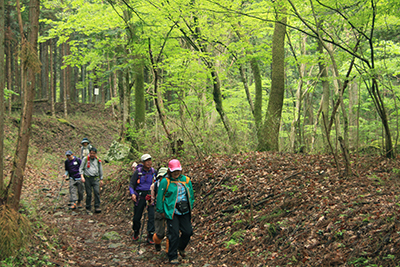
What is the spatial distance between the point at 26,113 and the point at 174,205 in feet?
10.0

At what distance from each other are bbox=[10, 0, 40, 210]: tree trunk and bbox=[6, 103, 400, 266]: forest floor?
1070 millimetres

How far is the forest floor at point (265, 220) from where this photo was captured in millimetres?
4520

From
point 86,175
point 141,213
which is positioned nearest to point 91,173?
point 86,175

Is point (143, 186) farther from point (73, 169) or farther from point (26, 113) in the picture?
point (73, 169)

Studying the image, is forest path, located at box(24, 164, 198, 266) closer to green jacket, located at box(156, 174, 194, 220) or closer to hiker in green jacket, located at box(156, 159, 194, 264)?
hiker in green jacket, located at box(156, 159, 194, 264)

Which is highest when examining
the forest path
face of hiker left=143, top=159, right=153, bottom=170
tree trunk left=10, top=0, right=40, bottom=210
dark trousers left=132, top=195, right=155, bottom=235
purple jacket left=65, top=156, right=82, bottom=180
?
tree trunk left=10, top=0, right=40, bottom=210

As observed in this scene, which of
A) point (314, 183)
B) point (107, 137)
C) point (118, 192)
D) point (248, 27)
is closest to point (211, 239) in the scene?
point (314, 183)

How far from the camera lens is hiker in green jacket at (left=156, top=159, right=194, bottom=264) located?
5.69 metres

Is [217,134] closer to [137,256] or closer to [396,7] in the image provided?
[137,256]

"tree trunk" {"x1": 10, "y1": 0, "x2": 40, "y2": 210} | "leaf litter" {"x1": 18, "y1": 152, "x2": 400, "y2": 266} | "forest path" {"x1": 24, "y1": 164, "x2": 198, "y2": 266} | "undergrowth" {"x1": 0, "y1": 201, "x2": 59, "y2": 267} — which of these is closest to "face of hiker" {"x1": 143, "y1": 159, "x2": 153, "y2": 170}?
"forest path" {"x1": 24, "y1": 164, "x2": 198, "y2": 266}

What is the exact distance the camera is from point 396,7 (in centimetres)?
645

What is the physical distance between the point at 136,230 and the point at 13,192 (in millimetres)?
3203

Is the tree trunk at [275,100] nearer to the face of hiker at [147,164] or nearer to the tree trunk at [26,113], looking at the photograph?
the face of hiker at [147,164]

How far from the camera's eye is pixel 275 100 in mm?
10578
